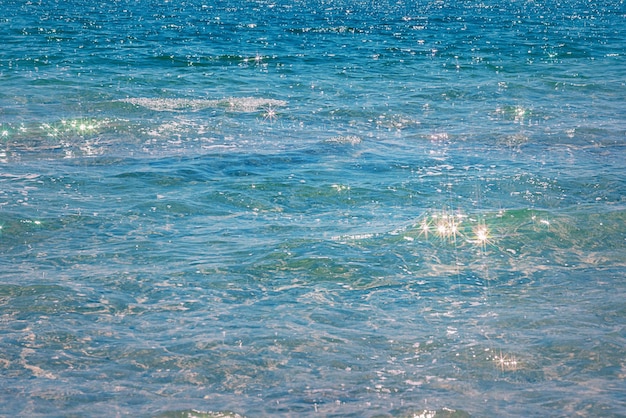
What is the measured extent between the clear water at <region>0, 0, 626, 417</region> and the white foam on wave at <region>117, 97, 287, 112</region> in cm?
17

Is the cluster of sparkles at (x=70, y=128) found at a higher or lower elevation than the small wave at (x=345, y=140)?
higher

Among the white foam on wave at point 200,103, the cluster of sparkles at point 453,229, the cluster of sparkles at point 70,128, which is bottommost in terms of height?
the cluster of sparkles at point 453,229

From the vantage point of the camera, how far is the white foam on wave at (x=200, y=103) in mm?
18125

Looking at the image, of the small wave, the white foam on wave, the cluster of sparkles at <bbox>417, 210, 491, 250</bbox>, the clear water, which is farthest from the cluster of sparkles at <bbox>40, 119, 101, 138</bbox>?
the cluster of sparkles at <bbox>417, 210, 491, 250</bbox>

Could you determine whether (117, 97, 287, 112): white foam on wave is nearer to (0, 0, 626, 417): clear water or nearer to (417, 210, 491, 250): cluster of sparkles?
(0, 0, 626, 417): clear water

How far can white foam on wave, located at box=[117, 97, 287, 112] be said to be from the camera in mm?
18125

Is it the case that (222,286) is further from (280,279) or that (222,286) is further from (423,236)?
(423,236)

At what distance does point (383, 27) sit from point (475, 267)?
33.2 meters

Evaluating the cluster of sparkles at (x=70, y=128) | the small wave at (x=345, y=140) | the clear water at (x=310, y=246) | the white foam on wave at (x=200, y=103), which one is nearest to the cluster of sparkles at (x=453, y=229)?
the clear water at (x=310, y=246)

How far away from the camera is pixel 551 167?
13.2m

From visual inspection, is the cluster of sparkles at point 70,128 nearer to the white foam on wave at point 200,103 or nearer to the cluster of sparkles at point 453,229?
the white foam on wave at point 200,103

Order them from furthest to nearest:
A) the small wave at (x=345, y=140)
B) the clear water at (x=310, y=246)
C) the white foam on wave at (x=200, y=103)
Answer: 1. the white foam on wave at (x=200, y=103)
2. the small wave at (x=345, y=140)
3. the clear water at (x=310, y=246)

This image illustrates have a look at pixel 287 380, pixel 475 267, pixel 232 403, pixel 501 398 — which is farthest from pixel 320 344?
pixel 475 267

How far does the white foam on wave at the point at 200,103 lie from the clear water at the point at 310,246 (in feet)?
0.55
